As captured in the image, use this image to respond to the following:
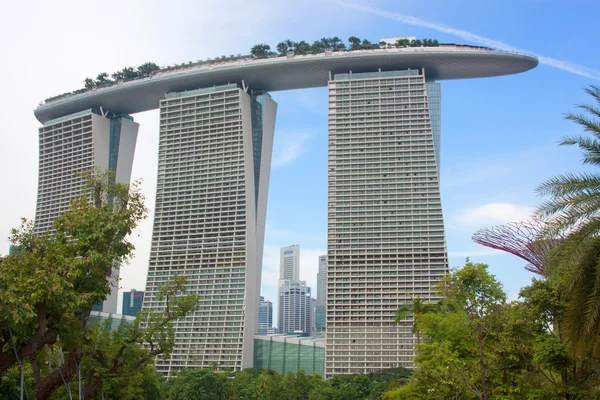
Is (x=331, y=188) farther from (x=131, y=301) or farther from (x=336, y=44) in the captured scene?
(x=131, y=301)

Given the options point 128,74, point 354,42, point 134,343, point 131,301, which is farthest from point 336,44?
point 131,301

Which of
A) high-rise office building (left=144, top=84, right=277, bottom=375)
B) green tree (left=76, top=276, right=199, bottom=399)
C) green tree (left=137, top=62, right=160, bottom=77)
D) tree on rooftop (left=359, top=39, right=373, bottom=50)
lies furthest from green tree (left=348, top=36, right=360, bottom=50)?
green tree (left=76, top=276, right=199, bottom=399)

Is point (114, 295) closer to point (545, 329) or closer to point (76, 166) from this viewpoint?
point (76, 166)

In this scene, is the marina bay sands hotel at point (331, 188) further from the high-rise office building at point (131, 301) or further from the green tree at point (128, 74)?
the high-rise office building at point (131, 301)

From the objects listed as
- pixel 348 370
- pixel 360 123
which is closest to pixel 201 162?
pixel 360 123

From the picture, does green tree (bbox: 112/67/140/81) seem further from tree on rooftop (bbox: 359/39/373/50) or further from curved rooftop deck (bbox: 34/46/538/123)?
tree on rooftop (bbox: 359/39/373/50)

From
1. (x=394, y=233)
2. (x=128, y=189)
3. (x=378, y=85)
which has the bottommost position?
(x=128, y=189)
